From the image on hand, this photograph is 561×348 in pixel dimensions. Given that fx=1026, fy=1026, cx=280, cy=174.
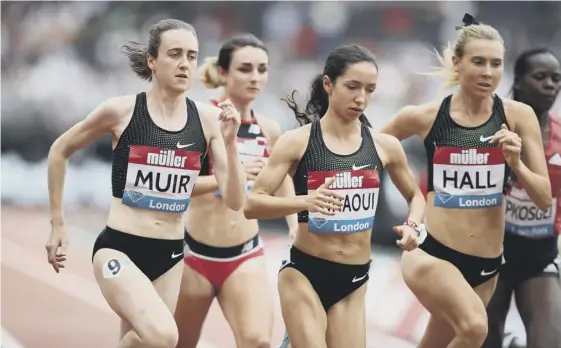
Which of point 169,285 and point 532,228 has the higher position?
point 169,285

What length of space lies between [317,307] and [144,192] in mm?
949

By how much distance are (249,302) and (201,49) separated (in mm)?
5645

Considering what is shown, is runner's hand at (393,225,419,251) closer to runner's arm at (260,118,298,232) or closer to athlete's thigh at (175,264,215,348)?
runner's arm at (260,118,298,232)

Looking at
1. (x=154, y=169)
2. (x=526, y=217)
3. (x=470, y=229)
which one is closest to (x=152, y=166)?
(x=154, y=169)

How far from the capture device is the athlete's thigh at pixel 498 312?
18.9 ft

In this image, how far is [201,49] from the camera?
10.5 metres

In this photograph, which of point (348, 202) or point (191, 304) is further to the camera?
point (191, 304)

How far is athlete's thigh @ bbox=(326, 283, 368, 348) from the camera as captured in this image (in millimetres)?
4617

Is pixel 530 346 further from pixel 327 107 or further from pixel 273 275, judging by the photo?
pixel 273 275

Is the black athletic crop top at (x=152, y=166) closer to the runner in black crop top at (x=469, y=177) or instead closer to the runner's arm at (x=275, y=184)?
the runner's arm at (x=275, y=184)

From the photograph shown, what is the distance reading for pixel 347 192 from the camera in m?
4.68

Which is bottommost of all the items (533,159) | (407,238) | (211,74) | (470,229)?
(470,229)

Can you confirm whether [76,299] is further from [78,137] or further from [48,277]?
[78,137]

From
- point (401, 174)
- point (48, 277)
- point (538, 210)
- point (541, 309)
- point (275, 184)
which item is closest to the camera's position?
point (275, 184)
